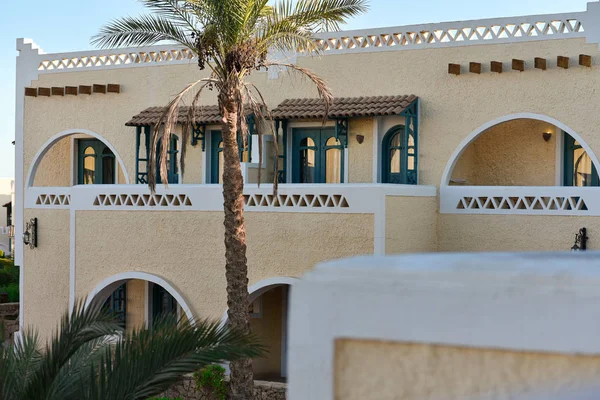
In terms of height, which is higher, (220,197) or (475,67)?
(475,67)

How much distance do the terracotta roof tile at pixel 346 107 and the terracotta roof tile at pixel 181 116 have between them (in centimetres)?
146

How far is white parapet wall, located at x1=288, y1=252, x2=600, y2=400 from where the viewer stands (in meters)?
2.42

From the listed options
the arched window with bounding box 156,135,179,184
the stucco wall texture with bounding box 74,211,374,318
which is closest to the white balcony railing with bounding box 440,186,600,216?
the stucco wall texture with bounding box 74,211,374,318

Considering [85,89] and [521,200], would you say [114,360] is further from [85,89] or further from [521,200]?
[85,89]

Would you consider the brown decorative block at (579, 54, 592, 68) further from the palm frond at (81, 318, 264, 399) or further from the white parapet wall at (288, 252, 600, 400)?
the white parapet wall at (288, 252, 600, 400)

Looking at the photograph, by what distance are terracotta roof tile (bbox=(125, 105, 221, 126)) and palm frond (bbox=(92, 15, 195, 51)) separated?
198 inches

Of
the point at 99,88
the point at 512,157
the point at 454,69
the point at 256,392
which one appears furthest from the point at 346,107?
the point at 99,88

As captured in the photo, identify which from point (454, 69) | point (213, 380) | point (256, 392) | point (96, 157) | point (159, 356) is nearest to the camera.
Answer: point (159, 356)

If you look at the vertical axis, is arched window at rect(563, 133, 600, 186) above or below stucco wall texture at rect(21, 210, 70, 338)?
above

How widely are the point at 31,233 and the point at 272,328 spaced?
5.85 m

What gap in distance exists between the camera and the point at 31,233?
2255 centimetres

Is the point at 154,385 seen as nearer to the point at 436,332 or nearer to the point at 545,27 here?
the point at 436,332

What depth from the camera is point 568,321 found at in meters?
2.42

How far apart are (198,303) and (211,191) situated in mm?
2237
